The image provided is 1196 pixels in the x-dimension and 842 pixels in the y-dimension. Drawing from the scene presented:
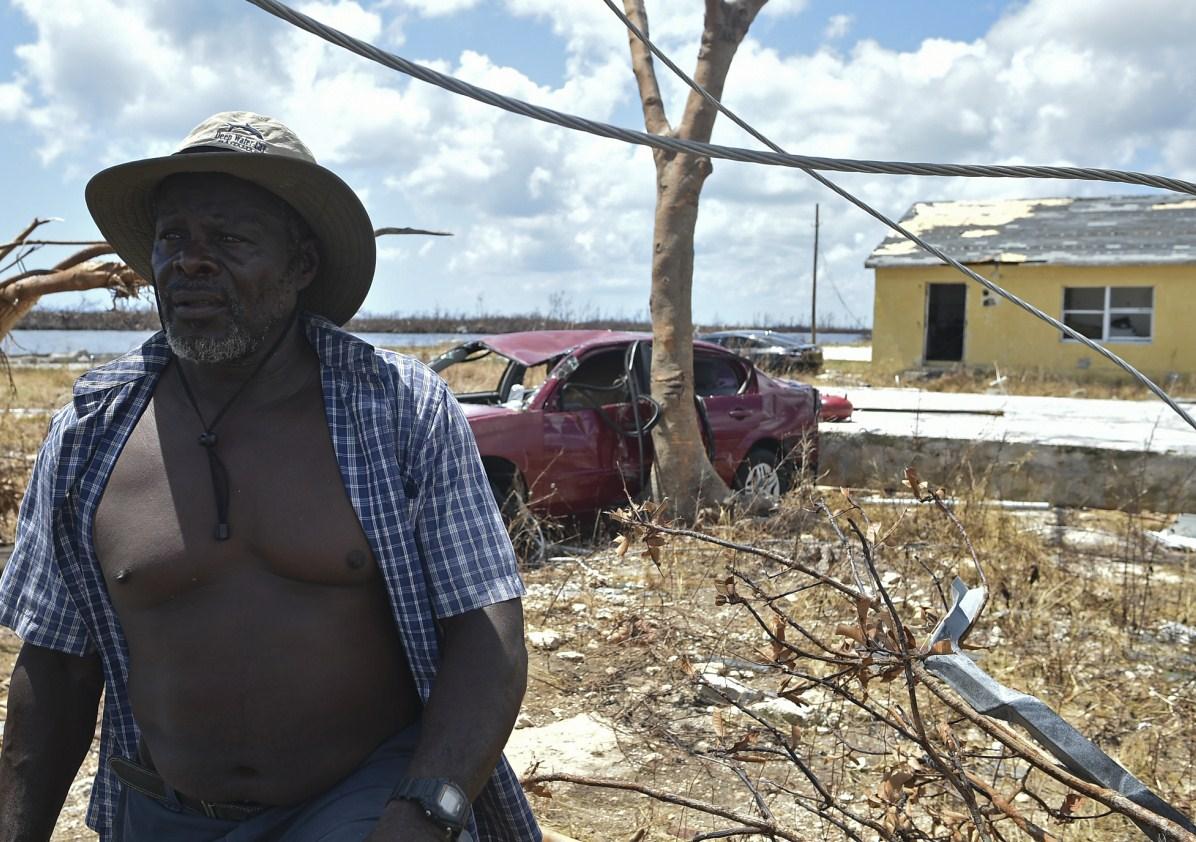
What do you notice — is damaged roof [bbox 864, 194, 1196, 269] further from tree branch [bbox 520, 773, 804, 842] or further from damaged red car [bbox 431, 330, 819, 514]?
tree branch [bbox 520, 773, 804, 842]

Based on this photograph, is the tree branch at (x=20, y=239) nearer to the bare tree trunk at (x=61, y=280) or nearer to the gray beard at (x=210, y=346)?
the bare tree trunk at (x=61, y=280)

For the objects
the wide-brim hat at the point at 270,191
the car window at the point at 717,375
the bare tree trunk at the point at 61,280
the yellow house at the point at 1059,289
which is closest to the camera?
the wide-brim hat at the point at 270,191

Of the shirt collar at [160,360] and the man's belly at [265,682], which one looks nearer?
the man's belly at [265,682]

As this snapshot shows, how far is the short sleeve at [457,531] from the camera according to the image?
1.86m

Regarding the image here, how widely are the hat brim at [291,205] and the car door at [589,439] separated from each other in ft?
15.3

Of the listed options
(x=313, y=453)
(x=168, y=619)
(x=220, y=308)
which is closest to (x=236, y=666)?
(x=168, y=619)

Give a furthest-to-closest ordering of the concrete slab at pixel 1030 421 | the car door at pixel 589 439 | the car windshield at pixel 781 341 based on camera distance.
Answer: the car windshield at pixel 781 341 < the concrete slab at pixel 1030 421 < the car door at pixel 589 439

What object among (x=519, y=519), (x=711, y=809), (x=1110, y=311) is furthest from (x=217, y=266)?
(x=1110, y=311)

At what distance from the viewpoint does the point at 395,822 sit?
1.68m

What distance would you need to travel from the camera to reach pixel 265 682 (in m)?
1.85

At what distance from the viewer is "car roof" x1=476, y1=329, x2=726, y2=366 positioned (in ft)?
24.4

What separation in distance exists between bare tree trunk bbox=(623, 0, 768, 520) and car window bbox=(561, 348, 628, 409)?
11.5 inches

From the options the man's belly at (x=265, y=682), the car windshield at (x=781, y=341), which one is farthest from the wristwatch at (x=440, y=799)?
the car windshield at (x=781, y=341)

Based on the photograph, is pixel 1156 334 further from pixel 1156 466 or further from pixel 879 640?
pixel 879 640
